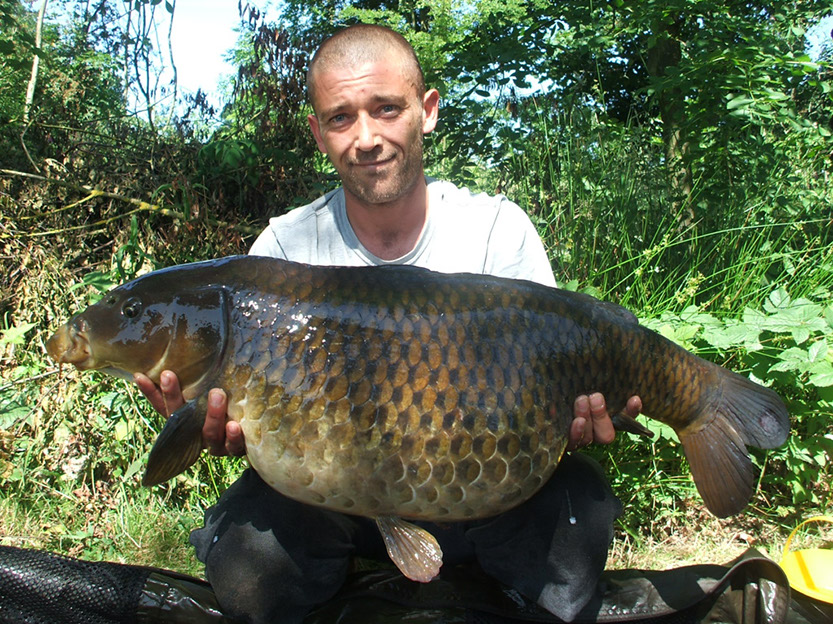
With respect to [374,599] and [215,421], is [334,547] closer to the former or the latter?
[374,599]

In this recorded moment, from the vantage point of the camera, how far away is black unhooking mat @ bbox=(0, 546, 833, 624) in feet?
4.84

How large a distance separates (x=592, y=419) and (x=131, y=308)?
899 millimetres

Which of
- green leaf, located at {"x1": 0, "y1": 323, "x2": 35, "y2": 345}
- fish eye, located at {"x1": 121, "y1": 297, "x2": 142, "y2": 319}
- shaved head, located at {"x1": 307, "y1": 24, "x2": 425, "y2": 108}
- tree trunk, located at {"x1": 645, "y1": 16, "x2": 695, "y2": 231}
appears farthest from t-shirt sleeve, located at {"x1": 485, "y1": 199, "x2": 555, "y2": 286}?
green leaf, located at {"x1": 0, "y1": 323, "x2": 35, "y2": 345}

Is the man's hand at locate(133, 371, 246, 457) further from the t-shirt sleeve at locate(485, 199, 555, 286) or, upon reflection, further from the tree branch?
the tree branch

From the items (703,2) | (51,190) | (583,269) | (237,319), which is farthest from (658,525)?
(51,190)

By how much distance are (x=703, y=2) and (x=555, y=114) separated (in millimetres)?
682

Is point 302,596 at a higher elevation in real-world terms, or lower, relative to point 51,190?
lower

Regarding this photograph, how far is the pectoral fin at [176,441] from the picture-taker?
1.23 m

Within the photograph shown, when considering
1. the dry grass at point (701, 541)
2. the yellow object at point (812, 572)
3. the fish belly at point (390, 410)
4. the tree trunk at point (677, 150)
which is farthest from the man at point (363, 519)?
the tree trunk at point (677, 150)

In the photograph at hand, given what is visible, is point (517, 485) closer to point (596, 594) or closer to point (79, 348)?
point (596, 594)

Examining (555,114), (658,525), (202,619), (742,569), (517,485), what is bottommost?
(658,525)

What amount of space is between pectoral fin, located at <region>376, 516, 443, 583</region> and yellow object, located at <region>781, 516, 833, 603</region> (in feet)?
2.59

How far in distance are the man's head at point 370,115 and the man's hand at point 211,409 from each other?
0.70m

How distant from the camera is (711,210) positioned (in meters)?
2.89
